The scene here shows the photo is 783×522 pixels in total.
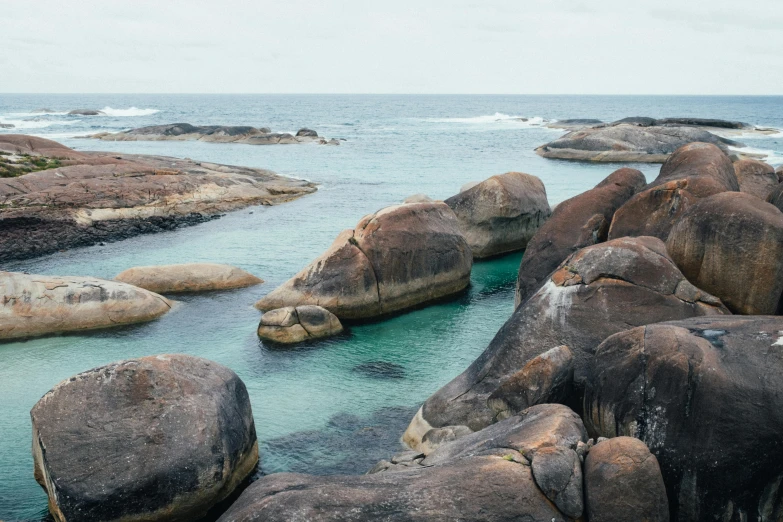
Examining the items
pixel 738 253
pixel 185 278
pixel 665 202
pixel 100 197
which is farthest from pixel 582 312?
pixel 100 197

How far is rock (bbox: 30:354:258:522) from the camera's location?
10.5 meters

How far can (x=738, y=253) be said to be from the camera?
1384 centimetres

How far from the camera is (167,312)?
21703mm

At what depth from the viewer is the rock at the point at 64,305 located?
1988 centimetres

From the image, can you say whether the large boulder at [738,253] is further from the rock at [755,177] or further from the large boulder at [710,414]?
the rock at [755,177]

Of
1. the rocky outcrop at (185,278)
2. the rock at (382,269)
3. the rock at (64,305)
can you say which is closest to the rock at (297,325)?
the rock at (382,269)

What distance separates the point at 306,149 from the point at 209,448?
211ft

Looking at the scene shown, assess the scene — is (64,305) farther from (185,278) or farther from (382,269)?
(382,269)

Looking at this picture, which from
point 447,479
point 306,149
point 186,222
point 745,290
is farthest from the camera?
point 306,149

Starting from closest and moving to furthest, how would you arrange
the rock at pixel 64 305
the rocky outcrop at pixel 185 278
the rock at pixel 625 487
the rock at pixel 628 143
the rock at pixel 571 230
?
the rock at pixel 625 487 → the rock at pixel 571 230 → the rock at pixel 64 305 → the rocky outcrop at pixel 185 278 → the rock at pixel 628 143

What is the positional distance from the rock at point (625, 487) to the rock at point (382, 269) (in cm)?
1299

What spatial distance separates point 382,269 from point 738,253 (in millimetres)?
10513

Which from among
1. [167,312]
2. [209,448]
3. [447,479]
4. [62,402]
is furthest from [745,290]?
[167,312]

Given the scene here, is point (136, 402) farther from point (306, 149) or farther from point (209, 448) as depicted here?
point (306, 149)
